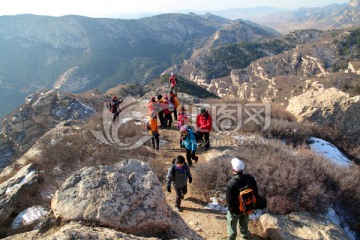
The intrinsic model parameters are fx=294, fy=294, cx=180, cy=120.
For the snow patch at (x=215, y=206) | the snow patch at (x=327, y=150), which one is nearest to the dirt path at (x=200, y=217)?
the snow patch at (x=215, y=206)

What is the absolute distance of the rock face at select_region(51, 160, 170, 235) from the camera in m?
4.43

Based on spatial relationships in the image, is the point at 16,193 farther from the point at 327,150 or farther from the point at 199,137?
the point at 327,150

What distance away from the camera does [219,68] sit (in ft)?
471

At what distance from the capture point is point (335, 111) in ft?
49.2

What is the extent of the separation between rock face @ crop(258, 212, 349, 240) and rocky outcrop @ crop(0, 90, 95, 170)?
4113 cm

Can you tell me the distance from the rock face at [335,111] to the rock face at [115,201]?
12.8 m

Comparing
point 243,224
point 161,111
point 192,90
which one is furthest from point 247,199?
point 192,90

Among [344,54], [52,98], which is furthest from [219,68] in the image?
[52,98]

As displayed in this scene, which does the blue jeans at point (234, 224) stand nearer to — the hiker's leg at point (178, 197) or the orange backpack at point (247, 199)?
the orange backpack at point (247, 199)

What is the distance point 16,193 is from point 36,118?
44.8 m

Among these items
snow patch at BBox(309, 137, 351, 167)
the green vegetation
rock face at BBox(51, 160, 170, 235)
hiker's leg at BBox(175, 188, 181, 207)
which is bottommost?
the green vegetation

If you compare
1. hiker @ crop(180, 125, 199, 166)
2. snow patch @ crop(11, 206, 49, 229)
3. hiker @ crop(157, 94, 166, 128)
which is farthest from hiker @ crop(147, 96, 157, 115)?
snow patch @ crop(11, 206, 49, 229)

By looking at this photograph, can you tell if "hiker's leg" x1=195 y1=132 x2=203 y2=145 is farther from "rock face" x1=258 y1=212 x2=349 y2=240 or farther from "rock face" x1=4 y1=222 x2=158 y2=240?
"rock face" x1=4 y1=222 x2=158 y2=240

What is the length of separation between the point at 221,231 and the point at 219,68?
462 feet
